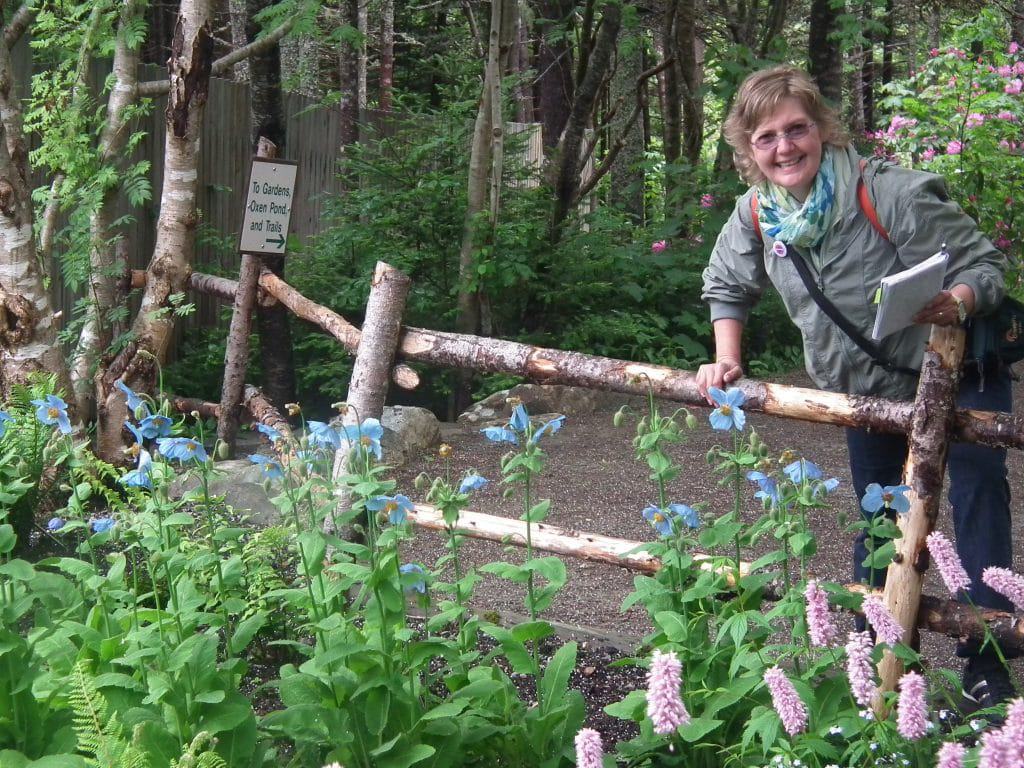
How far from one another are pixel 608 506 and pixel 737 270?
2.81 meters

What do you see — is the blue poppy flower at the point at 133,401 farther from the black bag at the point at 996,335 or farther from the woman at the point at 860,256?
the black bag at the point at 996,335

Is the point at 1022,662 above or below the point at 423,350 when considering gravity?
below

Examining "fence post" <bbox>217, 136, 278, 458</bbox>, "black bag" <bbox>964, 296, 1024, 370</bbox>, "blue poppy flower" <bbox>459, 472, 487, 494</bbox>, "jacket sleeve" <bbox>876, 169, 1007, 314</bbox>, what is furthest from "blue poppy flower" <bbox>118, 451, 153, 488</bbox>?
"fence post" <bbox>217, 136, 278, 458</bbox>

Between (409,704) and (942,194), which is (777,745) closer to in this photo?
(409,704)

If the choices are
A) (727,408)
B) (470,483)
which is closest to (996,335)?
(727,408)

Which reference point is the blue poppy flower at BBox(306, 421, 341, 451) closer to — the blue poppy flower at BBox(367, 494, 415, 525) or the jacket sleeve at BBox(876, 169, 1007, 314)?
the blue poppy flower at BBox(367, 494, 415, 525)

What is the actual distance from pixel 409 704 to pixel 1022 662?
2.27 metres

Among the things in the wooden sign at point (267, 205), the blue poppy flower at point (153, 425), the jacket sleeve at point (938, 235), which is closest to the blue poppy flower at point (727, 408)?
the jacket sleeve at point (938, 235)

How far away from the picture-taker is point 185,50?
226 inches

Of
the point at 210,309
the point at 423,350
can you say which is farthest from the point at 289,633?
the point at 210,309

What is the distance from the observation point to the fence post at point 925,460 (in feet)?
9.45

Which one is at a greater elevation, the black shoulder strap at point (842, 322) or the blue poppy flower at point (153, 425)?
the black shoulder strap at point (842, 322)

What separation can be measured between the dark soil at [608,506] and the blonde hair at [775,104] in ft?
3.72

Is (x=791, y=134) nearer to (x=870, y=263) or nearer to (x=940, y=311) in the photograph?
(x=870, y=263)
